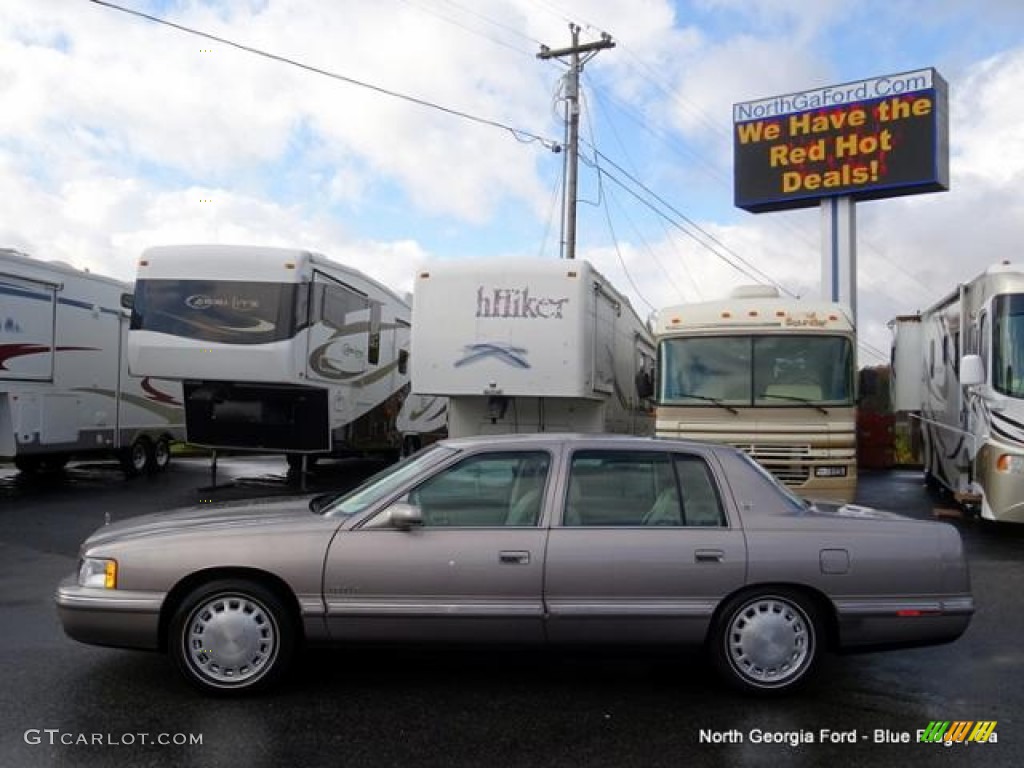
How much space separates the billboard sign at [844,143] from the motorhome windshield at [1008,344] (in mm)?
11431

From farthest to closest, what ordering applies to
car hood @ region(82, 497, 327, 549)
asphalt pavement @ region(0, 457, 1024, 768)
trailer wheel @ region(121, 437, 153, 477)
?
1. trailer wheel @ region(121, 437, 153, 477)
2. car hood @ region(82, 497, 327, 549)
3. asphalt pavement @ region(0, 457, 1024, 768)

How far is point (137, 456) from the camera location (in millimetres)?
16703

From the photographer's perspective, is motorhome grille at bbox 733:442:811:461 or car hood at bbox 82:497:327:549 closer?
car hood at bbox 82:497:327:549

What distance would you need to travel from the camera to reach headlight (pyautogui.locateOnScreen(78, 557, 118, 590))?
489cm

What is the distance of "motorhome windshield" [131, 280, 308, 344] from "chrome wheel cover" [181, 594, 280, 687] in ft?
27.5

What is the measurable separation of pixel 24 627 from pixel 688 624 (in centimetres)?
452

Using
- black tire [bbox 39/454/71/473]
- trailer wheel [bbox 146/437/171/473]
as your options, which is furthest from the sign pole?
black tire [bbox 39/454/71/473]

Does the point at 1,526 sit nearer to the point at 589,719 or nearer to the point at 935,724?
the point at 589,719

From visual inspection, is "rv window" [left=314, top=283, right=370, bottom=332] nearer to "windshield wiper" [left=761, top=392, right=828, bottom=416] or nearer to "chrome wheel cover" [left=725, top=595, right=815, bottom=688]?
"windshield wiper" [left=761, top=392, right=828, bottom=416]

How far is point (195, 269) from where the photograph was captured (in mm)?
13117

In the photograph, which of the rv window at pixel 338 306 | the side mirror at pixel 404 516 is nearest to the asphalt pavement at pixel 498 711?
the side mirror at pixel 404 516

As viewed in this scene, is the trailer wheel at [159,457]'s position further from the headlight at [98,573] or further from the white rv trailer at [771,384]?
the headlight at [98,573]

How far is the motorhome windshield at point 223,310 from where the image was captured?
1294 centimetres

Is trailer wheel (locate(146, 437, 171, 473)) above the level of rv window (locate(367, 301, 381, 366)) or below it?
below
